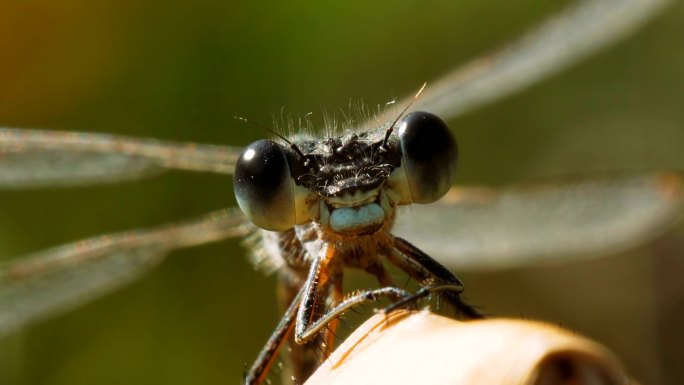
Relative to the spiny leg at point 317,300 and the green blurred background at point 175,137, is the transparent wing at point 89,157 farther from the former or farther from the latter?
the spiny leg at point 317,300

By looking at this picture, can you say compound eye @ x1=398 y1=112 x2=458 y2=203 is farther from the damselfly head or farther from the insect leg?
the insect leg

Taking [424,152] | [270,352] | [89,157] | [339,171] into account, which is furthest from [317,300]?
[89,157]

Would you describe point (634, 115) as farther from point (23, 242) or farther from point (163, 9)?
point (23, 242)

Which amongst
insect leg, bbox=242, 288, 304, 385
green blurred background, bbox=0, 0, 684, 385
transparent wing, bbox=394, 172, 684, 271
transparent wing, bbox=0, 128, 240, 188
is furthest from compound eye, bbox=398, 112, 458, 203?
green blurred background, bbox=0, 0, 684, 385

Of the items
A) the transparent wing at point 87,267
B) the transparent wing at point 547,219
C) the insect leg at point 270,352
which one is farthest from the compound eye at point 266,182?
the transparent wing at point 547,219

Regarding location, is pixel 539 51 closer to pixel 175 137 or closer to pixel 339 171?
pixel 339 171
